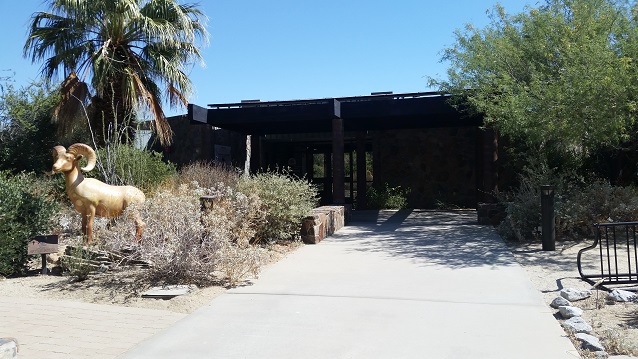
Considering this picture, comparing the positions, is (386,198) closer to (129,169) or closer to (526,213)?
(526,213)

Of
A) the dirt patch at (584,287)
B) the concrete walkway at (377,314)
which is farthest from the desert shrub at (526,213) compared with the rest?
the concrete walkway at (377,314)

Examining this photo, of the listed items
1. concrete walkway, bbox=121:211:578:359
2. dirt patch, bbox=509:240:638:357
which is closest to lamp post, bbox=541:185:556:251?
dirt patch, bbox=509:240:638:357

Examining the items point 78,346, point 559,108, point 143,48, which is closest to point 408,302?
point 78,346

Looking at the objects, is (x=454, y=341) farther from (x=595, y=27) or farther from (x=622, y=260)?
(x=595, y=27)

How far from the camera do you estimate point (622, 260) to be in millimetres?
8773

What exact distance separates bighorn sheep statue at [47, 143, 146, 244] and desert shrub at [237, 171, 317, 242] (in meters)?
2.43

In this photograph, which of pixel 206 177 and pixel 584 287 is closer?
pixel 584 287

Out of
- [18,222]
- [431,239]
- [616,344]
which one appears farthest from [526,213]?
[18,222]

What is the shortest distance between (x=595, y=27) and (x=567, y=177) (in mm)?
4015

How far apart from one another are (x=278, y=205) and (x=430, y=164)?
1095 cm

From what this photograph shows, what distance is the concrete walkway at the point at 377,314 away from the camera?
4.82 metres

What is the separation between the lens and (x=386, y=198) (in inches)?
759

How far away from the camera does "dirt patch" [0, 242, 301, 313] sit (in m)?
6.38

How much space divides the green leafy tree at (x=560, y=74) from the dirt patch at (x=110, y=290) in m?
6.55
